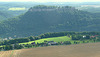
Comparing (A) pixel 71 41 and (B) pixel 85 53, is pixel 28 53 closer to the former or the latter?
(B) pixel 85 53

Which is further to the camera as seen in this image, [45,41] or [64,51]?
[45,41]

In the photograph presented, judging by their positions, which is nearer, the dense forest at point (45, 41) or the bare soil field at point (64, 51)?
the bare soil field at point (64, 51)

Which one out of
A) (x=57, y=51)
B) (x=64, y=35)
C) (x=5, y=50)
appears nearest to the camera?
(x=57, y=51)

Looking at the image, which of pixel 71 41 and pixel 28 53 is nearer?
pixel 28 53

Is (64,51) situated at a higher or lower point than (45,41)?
higher

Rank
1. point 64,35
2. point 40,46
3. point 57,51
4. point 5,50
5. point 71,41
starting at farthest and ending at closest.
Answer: point 64,35
point 71,41
point 40,46
point 5,50
point 57,51

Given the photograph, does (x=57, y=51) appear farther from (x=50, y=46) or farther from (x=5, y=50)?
(x=5, y=50)

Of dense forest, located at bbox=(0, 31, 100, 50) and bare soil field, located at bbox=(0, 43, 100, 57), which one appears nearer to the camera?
bare soil field, located at bbox=(0, 43, 100, 57)

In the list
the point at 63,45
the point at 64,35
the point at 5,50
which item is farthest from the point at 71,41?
the point at 5,50
